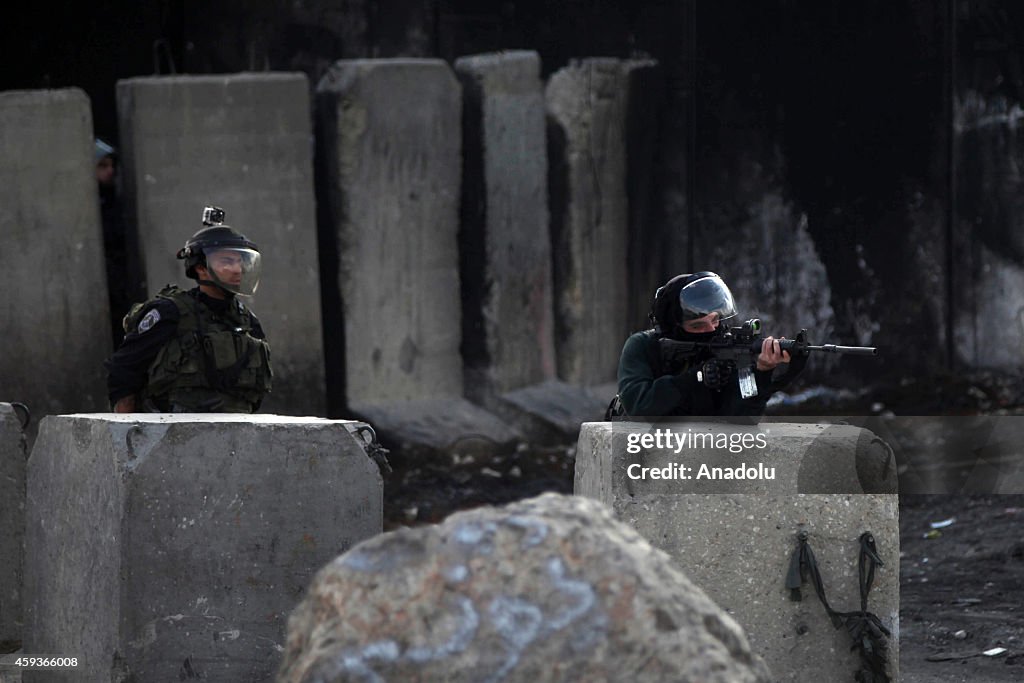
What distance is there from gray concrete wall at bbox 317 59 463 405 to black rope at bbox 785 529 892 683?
15.1 feet

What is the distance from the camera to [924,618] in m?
6.37

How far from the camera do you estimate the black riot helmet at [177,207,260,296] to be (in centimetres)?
595

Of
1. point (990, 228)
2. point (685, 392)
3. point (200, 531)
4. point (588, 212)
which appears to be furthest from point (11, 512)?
point (990, 228)

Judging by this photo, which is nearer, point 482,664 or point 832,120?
point 482,664

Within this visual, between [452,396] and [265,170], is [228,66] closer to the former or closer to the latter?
[265,170]

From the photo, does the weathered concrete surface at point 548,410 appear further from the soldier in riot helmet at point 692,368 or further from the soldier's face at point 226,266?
the soldier in riot helmet at point 692,368

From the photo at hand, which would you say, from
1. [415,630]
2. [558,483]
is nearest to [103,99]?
[558,483]

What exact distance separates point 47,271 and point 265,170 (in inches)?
44.4

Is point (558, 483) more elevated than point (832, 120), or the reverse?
point (832, 120)

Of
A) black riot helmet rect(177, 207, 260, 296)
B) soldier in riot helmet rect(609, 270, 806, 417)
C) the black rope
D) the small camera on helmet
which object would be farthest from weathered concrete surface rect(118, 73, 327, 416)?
the black rope

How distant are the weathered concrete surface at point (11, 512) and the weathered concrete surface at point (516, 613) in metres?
2.50

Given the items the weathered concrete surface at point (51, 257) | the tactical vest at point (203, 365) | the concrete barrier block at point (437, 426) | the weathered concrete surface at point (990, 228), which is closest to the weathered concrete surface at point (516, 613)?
the tactical vest at point (203, 365)

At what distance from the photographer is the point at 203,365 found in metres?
5.84

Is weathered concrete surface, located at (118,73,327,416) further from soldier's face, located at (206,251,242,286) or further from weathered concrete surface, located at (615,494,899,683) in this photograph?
weathered concrete surface, located at (615,494,899,683)
